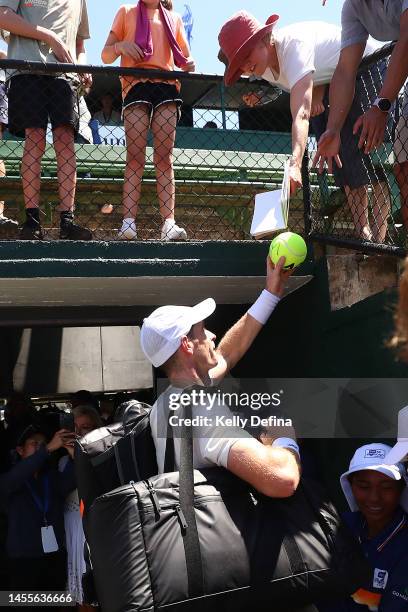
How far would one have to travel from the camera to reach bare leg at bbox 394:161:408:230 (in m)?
4.92

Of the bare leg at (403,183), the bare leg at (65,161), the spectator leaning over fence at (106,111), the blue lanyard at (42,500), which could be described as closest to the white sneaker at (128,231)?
the bare leg at (65,161)

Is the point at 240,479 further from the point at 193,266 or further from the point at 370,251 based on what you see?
the point at 193,266

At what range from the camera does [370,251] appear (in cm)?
514

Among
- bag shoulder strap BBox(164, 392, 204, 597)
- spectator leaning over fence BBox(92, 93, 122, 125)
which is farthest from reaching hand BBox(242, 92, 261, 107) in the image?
spectator leaning over fence BBox(92, 93, 122, 125)

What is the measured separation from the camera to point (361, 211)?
5617 millimetres

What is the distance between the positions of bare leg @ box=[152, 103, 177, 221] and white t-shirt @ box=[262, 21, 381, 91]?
1345mm

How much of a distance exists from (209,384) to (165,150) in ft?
11.0

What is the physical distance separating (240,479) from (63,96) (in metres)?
4.15

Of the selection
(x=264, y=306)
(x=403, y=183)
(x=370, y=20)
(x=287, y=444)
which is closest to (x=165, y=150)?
(x=403, y=183)

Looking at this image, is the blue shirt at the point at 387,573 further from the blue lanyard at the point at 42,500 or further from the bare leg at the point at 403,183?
the blue lanyard at the point at 42,500

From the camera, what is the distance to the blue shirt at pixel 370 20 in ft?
14.3

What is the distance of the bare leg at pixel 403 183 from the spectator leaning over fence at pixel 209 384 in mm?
1202

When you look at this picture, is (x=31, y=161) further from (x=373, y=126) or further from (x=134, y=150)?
(x=373, y=126)

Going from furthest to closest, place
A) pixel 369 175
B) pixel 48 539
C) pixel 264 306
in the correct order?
pixel 48 539, pixel 369 175, pixel 264 306
